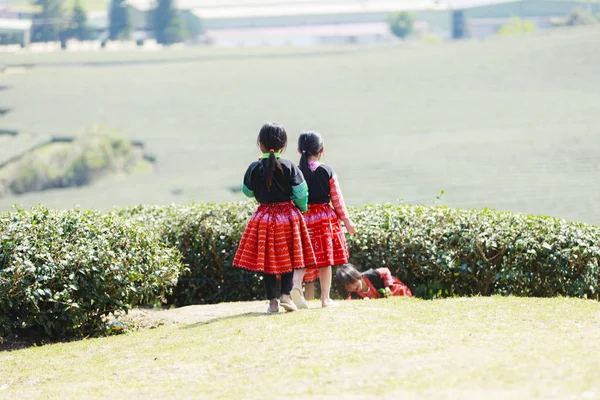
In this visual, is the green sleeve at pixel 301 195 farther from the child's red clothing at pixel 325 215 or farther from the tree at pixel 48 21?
the tree at pixel 48 21

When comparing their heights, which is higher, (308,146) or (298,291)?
(308,146)

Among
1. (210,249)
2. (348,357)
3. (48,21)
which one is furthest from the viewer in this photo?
(48,21)

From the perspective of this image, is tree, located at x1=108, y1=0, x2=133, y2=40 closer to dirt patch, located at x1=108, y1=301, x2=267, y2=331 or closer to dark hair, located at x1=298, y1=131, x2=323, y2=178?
dirt patch, located at x1=108, y1=301, x2=267, y2=331

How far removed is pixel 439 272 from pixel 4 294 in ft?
11.6

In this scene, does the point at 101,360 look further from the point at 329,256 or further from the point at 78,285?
the point at 329,256

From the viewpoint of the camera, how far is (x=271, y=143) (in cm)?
548

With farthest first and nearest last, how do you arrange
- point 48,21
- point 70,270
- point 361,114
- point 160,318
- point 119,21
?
point 48,21 < point 119,21 < point 361,114 < point 160,318 < point 70,270

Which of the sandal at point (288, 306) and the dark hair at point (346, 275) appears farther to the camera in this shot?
the dark hair at point (346, 275)

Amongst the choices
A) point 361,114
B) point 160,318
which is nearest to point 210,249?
point 160,318

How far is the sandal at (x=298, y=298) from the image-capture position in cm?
→ 574

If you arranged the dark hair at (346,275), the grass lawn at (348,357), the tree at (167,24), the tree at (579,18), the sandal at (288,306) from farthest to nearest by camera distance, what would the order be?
1. the tree at (167,24)
2. the tree at (579,18)
3. the dark hair at (346,275)
4. the sandal at (288,306)
5. the grass lawn at (348,357)

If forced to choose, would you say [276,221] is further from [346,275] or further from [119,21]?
[119,21]

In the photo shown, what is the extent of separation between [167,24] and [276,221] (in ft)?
41.4

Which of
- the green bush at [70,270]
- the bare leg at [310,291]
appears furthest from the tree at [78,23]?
the bare leg at [310,291]
